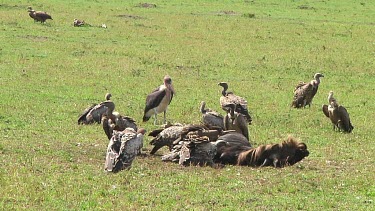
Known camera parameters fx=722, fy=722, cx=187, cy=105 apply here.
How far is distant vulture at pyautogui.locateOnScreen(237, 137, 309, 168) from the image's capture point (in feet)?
37.5

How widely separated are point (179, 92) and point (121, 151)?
937 centimetres

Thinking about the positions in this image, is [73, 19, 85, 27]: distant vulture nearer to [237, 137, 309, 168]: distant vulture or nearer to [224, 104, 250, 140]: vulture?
[224, 104, 250, 140]: vulture

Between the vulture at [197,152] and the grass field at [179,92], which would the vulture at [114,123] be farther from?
the vulture at [197,152]

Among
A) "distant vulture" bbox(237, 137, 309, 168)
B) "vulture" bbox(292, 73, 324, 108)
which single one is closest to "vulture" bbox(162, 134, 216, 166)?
"distant vulture" bbox(237, 137, 309, 168)

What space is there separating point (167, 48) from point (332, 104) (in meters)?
12.7

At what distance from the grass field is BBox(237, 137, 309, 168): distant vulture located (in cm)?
27

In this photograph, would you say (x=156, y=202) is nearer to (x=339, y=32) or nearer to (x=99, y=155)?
(x=99, y=155)

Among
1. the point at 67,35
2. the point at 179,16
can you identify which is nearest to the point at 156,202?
the point at 67,35

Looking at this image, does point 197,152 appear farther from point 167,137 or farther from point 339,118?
point 339,118

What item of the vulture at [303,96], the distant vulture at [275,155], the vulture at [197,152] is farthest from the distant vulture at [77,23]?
the distant vulture at [275,155]

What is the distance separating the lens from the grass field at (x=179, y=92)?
9.34 m

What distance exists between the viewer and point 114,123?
12984mm

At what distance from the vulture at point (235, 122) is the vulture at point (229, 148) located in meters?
1.44

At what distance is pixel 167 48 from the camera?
27516 millimetres
